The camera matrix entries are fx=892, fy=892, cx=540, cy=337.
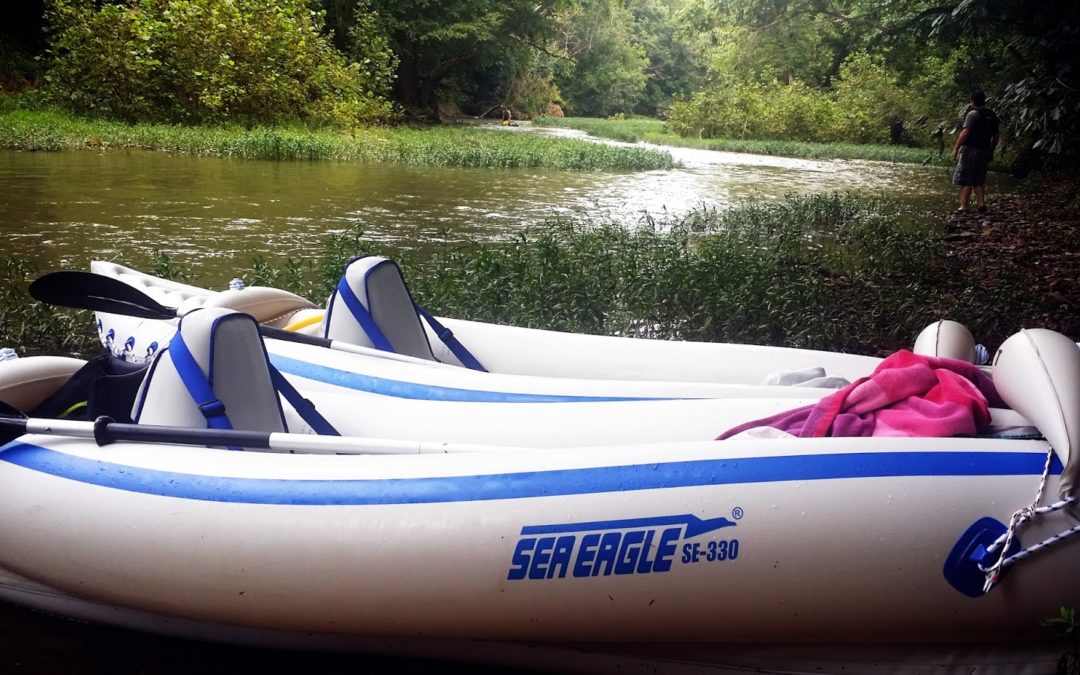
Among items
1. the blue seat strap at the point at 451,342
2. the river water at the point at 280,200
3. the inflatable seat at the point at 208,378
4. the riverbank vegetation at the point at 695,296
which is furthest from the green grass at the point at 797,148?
the inflatable seat at the point at 208,378

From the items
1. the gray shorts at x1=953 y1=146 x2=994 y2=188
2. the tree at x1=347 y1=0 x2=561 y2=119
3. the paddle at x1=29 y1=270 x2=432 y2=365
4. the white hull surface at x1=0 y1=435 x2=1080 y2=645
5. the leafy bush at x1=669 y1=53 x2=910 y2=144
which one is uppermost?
the tree at x1=347 y1=0 x2=561 y2=119

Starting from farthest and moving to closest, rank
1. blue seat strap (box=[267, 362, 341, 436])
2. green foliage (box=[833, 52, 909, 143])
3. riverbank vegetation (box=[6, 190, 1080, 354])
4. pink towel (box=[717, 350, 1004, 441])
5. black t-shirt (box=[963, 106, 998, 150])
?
green foliage (box=[833, 52, 909, 143]) → black t-shirt (box=[963, 106, 998, 150]) → riverbank vegetation (box=[6, 190, 1080, 354]) → blue seat strap (box=[267, 362, 341, 436]) → pink towel (box=[717, 350, 1004, 441])

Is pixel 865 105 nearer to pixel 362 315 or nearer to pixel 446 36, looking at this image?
pixel 446 36

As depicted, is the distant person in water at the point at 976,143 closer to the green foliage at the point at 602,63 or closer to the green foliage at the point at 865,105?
the green foliage at the point at 865,105

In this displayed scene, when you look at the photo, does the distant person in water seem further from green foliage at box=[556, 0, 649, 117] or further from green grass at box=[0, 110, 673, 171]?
green foliage at box=[556, 0, 649, 117]

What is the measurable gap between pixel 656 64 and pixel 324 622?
1622 inches

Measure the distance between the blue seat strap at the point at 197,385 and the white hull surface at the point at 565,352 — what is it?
731 millimetres

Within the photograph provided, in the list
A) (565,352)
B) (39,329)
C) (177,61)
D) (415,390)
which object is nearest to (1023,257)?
(565,352)

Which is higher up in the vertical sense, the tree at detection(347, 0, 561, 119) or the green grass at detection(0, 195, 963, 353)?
the tree at detection(347, 0, 561, 119)

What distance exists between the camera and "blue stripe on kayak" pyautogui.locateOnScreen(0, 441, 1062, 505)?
1.73m

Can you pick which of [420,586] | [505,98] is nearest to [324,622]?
[420,586]

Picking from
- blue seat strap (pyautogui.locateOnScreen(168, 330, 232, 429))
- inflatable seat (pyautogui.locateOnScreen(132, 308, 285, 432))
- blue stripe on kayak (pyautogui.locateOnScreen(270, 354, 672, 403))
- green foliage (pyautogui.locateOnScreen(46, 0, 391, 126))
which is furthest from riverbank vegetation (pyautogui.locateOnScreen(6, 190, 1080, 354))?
green foliage (pyautogui.locateOnScreen(46, 0, 391, 126))

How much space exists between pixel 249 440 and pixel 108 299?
45.2 inches

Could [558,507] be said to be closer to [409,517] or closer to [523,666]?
[409,517]
